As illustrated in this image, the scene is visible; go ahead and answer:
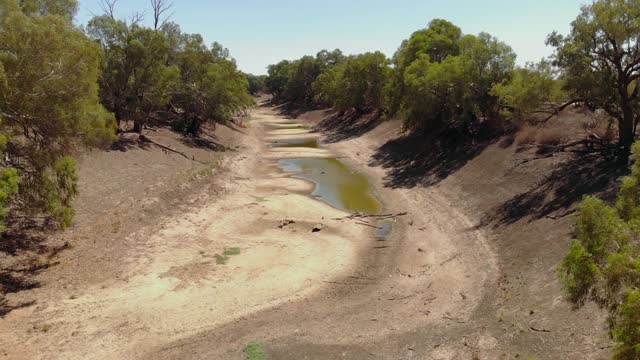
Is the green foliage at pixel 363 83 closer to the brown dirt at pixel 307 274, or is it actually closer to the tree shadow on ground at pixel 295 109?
the tree shadow on ground at pixel 295 109

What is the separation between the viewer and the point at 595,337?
12445 mm

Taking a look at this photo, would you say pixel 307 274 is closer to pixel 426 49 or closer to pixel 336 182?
pixel 336 182

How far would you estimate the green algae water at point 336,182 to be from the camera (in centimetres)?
3331

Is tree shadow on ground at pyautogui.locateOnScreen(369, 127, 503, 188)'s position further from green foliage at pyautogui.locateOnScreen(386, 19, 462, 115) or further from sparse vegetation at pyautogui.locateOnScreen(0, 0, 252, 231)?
sparse vegetation at pyautogui.locateOnScreen(0, 0, 252, 231)

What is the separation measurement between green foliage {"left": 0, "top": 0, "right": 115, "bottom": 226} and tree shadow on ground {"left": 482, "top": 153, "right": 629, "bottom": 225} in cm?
2171

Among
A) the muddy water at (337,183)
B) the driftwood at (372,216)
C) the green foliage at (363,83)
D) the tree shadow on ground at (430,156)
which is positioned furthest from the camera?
the green foliage at (363,83)

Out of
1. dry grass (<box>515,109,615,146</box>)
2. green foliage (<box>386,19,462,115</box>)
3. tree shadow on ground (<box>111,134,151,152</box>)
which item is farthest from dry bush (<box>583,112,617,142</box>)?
tree shadow on ground (<box>111,134,151,152</box>)

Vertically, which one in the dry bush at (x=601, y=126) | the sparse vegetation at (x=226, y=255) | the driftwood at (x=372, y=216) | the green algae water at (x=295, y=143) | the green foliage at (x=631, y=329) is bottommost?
the sparse vegetation at (x=226, y=255)

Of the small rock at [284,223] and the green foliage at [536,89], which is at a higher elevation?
the green foliage at [536,89]

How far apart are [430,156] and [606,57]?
19.4 meters

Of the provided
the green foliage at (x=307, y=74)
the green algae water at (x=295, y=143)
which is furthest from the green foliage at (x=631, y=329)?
the green foliage at (x=307, y=74)

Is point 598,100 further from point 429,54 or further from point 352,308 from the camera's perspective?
point 429,54

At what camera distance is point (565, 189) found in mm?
24688

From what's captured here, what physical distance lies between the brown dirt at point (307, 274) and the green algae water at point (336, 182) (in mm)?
1888
